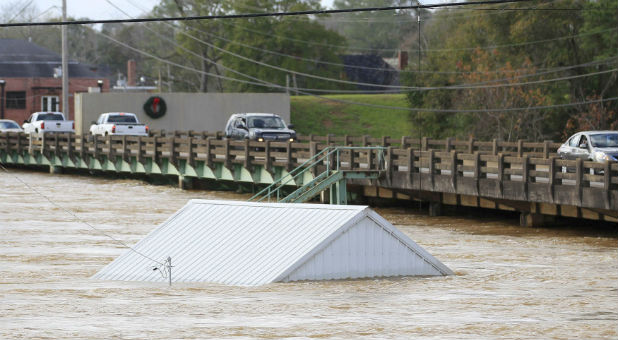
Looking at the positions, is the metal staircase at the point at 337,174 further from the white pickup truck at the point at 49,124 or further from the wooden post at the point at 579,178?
the white pickup truck at the point at 49,124

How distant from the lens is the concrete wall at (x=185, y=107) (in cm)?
6662

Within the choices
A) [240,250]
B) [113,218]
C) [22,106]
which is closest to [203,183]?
[113,218]

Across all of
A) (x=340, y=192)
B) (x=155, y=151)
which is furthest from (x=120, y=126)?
(x=340, y=192)

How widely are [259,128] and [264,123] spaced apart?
0.51m

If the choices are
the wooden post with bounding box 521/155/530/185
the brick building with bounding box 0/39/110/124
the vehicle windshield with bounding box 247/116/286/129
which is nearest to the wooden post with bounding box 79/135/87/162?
the vehicle windshield with bounding box 247/116/286/129

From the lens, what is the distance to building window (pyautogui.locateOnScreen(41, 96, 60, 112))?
92188mm

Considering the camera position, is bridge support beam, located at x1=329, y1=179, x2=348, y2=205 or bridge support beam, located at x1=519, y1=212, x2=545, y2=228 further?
bridge support beam, located at x1=329, y1=179, x2=348, y2=205

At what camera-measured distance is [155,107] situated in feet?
223

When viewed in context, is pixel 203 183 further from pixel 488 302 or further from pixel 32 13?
pixel 32 13

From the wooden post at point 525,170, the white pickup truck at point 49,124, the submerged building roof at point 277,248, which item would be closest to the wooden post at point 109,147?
the white pickup truck at point 49,124

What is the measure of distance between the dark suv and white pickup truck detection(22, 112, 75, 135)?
18.3m

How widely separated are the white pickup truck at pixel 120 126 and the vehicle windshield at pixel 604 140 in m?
29.3

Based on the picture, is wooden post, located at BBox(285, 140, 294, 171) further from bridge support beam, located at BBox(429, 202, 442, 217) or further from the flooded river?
the flooded river

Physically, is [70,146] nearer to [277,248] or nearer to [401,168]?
[401,168]
